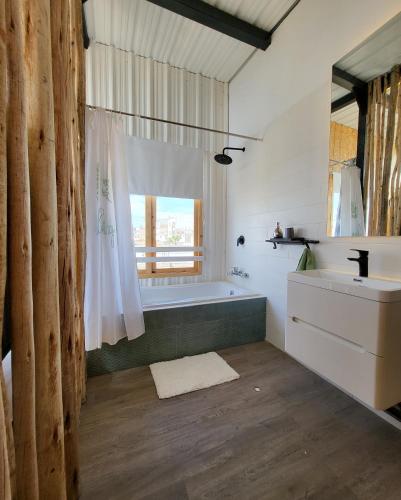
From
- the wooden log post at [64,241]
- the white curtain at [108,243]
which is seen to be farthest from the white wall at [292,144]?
the wooden log post at [64,241]

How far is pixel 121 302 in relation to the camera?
190 cm

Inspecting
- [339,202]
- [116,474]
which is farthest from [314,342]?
[116,474]

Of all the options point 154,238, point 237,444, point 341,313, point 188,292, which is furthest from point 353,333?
point 154,238

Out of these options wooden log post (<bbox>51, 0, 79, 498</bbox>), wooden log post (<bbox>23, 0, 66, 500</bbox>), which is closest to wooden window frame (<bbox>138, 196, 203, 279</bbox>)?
wooden log post (<bbox>51, 0, 79, 498</bbox>)

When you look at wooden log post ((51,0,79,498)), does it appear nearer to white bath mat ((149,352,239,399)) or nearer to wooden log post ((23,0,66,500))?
wooden log post ((23,0,66,500))

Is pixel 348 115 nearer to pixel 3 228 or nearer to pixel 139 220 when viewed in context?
pixel 3 228

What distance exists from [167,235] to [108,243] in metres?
1.19

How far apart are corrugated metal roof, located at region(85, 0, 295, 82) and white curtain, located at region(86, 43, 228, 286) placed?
0.40 ft

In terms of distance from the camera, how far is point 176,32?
2.43 m

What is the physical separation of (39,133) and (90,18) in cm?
257

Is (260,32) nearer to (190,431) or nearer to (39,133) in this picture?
(39,133)

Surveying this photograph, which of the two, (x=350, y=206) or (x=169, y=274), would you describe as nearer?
(x=350, y=206)

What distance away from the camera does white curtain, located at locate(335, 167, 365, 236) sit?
5.17 ft

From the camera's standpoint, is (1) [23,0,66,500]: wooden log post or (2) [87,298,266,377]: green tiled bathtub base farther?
(2) [87,298,266,377]: green tiled bathtub base
